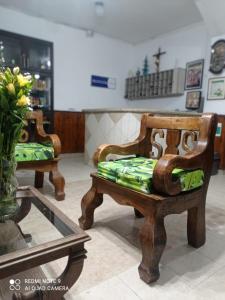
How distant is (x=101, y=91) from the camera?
174 inches

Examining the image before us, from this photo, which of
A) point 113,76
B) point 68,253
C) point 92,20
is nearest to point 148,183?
point 68,253

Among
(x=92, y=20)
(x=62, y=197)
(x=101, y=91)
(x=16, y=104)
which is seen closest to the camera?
(x=16, y=104)

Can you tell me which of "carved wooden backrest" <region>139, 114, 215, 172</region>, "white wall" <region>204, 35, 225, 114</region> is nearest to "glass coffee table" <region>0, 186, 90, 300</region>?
"carved wooden backrest" <region>139, 114, 215, 172</region>

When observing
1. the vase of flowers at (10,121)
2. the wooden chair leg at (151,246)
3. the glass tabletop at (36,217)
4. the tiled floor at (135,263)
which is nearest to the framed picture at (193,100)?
the tiled floor at (135,263)

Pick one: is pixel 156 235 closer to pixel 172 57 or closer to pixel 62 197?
A: pixel 62 197

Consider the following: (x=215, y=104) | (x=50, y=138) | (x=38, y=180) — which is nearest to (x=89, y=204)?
(x=50, y=138)

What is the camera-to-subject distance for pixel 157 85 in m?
4.12

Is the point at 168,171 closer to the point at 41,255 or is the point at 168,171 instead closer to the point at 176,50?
the point at 41,255

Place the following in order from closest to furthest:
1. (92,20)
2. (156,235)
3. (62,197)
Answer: (156,235) < (62,197) < (92,20)

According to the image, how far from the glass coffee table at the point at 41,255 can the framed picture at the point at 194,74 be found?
3.42m

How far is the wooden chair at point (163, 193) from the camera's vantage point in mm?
962

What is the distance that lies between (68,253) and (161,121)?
954 mm

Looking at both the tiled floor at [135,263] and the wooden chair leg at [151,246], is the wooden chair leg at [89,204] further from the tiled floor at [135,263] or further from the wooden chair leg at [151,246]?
the wooden chair leg at [151,246]

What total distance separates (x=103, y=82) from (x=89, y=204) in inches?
136
